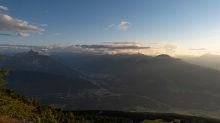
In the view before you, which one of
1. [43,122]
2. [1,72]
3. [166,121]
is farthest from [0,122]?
[166,121]

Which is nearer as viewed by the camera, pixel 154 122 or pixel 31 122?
pixel 31 122

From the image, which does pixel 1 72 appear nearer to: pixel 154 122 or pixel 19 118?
pixel 19 118

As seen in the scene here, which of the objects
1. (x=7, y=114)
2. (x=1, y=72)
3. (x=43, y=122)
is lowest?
(x=43, y=122)

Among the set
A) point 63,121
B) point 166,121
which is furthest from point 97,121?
point 166,121

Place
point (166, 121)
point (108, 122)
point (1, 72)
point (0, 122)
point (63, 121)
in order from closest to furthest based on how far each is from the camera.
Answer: point (0, 122) < point (1, 72) < point (63, 121) < point (108, 122) < point (166, 121)

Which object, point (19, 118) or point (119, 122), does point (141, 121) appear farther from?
point (19, 118)

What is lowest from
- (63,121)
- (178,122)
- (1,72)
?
(178,122)

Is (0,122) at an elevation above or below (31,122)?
above

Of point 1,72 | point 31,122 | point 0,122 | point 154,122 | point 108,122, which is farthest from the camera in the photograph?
point 154,122

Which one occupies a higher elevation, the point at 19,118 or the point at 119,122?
the point at 19,118
